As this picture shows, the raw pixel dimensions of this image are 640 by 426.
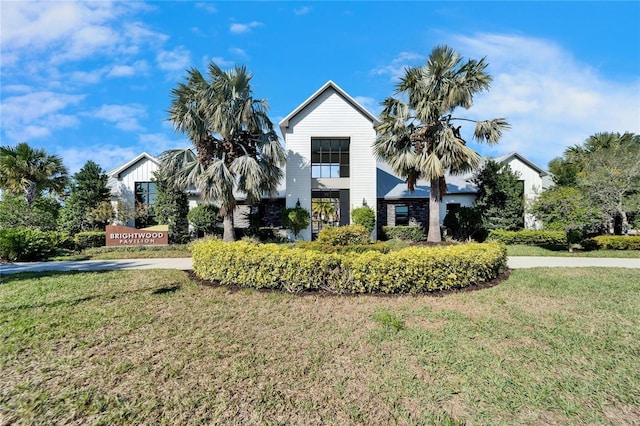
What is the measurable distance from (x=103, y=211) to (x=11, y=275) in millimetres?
9359

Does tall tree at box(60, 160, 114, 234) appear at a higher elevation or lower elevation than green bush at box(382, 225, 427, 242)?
higher

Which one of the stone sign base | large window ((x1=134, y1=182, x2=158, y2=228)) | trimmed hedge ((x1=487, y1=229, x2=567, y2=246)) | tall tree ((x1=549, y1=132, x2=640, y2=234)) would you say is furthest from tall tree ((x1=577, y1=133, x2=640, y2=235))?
large window ((x1=134, y1=182, x2=158, y2=228))

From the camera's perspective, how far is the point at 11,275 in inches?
319

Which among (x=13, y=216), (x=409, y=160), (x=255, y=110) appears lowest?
(x=13, y=216)

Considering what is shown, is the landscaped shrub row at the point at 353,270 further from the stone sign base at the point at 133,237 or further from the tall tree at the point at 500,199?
the tall tree at the point at 500,199

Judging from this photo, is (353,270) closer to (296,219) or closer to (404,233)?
(296,219)

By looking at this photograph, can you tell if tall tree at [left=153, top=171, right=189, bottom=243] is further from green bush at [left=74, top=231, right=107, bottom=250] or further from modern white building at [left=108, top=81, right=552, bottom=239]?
green bush at [left=74, top=231, right=107, bottom=250]

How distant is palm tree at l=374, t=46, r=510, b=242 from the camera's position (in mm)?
13305

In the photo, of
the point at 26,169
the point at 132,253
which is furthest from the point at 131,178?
the point at 132,253

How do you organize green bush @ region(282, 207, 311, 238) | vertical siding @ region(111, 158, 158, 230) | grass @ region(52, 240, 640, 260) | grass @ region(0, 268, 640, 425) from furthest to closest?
vertical siding @ region(111, 158, 158, 230)
green bush @ region(282, 207, 311, 238)
grass @ region(52, 240, 640, 260)
grass @ region(0, 268, 640, 425)

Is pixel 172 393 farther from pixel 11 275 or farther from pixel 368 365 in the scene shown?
pixel 11 275

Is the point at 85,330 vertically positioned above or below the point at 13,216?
below

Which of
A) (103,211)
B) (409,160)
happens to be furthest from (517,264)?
(103,211)

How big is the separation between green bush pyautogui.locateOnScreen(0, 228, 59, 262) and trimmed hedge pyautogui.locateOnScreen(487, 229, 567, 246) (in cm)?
2130
